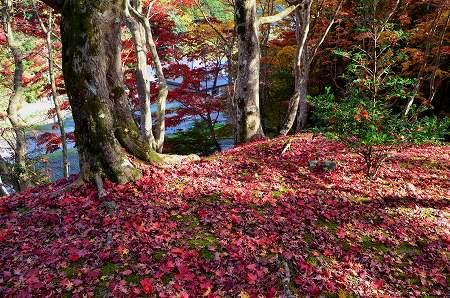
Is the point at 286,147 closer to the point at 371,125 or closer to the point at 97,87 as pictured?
the point at 371,125

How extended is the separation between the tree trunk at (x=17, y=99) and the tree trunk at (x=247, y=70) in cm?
807

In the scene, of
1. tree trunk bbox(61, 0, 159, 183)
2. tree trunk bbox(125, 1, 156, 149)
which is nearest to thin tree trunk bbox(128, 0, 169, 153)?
tree trunk bbox(125, 1, 156, 149)

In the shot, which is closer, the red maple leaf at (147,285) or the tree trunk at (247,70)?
the red maple leaf at (147,285)

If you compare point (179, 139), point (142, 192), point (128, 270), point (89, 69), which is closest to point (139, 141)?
point (142, 192)

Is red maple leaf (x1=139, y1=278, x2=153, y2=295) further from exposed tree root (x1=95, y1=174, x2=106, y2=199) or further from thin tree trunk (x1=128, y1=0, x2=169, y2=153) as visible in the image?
thin tree trunk (x1=128, y1=0, x2=169, y2=153)

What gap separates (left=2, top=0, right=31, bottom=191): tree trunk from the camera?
12.3 m

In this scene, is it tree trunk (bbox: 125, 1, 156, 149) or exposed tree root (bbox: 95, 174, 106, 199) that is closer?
exposed tree root (bbox: 95, 174, 106, 199)

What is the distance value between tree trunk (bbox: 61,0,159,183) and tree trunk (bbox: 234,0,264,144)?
174 inches

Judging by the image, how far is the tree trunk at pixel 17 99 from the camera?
12.3 m

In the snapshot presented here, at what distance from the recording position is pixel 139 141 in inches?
288

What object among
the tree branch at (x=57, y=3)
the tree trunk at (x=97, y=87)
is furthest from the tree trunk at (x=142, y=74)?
the tree branch at (x=57, y=3)

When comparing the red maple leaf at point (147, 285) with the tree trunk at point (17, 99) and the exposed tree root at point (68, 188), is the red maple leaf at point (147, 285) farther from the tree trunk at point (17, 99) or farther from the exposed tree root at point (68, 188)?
the tree trunk at point (17, 99)

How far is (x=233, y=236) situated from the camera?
5.73 meters

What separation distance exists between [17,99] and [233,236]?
11084mm
